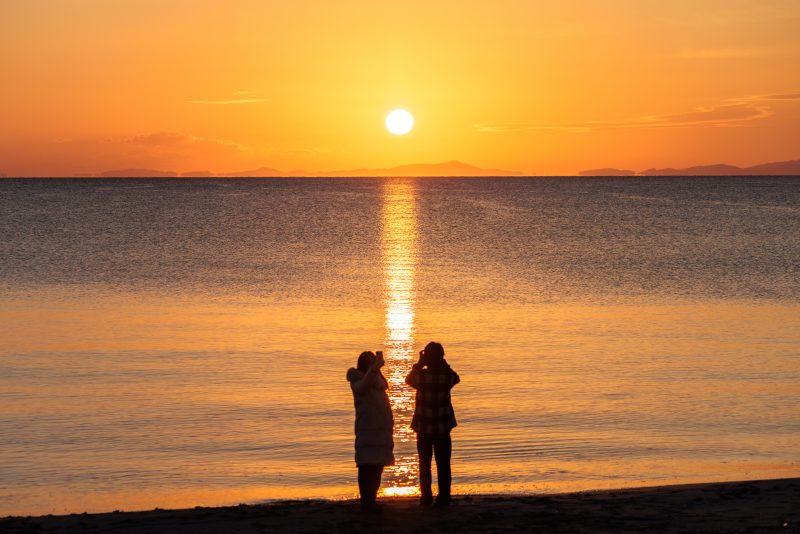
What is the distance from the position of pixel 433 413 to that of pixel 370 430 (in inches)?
29.6

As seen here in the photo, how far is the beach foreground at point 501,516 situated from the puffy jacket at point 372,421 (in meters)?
0.64

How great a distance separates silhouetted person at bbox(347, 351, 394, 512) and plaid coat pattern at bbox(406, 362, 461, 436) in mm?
406

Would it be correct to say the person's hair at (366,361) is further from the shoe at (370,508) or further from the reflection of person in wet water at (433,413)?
the shoe at (370,508)

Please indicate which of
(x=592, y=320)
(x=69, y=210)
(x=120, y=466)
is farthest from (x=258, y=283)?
(x=69, y=210)

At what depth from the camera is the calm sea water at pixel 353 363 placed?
576 inches

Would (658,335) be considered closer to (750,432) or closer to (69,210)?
(750,432)

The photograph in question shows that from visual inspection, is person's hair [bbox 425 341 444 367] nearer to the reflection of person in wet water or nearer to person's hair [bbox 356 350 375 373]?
Result: the reflection of person in wet water

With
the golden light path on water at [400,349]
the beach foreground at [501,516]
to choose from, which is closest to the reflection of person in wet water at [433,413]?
the beach foreground at [501,516]

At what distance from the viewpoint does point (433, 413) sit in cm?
1162

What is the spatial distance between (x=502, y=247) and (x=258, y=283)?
2855cm

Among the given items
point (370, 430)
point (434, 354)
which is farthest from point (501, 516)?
point (434, 354)

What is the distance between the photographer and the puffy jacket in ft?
36.8

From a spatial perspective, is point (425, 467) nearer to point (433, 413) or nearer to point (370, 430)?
point (433, 413)

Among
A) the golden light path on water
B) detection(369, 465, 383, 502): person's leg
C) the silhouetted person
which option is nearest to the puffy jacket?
the silhouetted person
